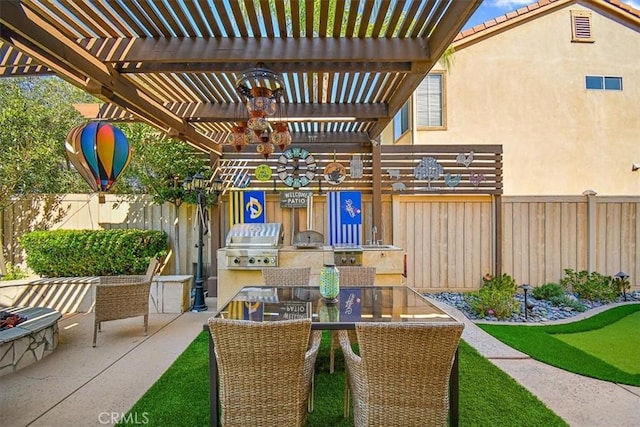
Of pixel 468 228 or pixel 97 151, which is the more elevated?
pixel 97 151

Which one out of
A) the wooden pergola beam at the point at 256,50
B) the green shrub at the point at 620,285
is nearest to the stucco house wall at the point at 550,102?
the green shrub at the point at 620,285

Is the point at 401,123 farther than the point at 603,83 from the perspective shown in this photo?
Yes

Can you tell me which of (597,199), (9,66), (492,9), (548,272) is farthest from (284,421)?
(492,9)

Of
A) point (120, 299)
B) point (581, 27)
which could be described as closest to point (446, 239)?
point (120, 299)

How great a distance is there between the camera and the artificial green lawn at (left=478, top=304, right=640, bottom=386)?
3.55m

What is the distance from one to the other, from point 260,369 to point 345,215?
16.1 ft

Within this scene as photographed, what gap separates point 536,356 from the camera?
12.5 ft

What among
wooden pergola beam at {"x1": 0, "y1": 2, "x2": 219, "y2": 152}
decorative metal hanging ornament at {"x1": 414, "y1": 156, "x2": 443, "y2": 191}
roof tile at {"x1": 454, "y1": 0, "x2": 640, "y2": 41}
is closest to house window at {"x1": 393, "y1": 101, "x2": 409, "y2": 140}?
roof tile at {"x1": 454, "y1": 0, "x2": 640, "y2": 41}

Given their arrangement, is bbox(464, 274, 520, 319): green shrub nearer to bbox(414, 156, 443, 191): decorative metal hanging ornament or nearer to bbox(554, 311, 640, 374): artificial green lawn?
bbox(554, 311, 640, 374): artificial green lawn

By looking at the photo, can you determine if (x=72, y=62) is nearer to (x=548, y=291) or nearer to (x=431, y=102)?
(x=431, y=102)

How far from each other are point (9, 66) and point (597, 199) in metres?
9.10

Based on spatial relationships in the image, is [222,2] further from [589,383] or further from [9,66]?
[589,383]

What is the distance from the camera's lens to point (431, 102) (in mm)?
8109

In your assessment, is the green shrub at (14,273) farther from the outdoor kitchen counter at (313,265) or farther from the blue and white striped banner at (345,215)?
the blue and white striped banner at (345,215)
